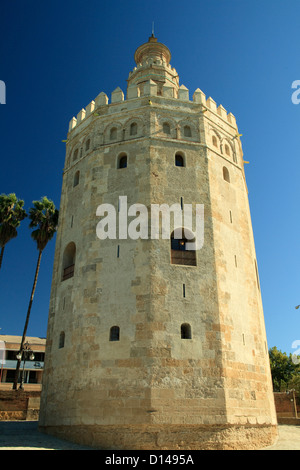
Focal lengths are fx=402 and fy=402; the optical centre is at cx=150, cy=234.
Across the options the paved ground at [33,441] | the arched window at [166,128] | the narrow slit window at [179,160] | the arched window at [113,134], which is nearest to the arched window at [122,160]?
the arched window at [113,134]

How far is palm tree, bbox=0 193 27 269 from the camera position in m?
26.6

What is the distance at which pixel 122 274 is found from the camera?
14617 mm

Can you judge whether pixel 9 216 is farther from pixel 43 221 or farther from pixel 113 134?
pixel 113 134

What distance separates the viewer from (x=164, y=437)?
12.3 m

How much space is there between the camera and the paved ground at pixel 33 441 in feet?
39.6

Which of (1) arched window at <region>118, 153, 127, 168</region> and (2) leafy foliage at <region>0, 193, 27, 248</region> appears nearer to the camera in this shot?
(1) arched window at <region>118, 153, 127, 168</region>

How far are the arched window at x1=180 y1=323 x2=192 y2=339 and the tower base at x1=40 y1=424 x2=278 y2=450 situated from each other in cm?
280

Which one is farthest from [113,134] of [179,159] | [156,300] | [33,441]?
[33,441]

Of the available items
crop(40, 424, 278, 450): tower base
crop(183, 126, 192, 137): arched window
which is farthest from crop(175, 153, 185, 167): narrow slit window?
crop(40, 424, 278, 450): tower base

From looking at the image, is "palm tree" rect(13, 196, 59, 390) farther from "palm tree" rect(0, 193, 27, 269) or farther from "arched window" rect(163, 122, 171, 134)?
"arched window" rect(163, 122, 171, 134)

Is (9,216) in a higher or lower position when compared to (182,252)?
higher

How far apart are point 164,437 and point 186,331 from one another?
3.38 meters
